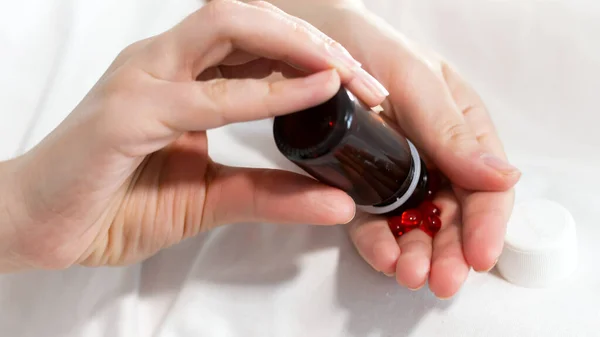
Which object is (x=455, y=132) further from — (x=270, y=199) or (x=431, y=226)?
(x=270, y=199)

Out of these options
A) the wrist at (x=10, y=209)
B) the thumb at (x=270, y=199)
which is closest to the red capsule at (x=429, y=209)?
the thumb at (x=270, y=199)

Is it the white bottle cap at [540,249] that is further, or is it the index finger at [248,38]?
the white bottle cap at [540,249]

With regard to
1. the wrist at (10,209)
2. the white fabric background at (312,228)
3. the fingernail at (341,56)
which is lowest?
the white fabric background at (312,228)

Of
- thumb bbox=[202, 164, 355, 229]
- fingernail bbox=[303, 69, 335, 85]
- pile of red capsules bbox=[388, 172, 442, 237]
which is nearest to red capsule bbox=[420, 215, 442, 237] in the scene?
pile of red capsules bbox=[388, 172, 442, 237]

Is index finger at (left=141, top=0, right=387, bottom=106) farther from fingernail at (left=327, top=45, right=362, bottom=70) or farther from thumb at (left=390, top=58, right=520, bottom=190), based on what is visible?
thumb at (left=390, top=58, right=520, bottom=190)

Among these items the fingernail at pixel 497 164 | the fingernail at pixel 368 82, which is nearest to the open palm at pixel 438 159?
the fingernail at pixel 497 164

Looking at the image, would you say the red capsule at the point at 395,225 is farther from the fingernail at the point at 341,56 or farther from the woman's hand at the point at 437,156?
the fingernail at the point at 341,56

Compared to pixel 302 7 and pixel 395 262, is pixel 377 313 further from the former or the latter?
pixel 302 7

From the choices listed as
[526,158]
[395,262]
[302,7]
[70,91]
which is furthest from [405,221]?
[70,91]

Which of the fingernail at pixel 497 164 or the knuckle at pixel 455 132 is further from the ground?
the knuckle at pixel 455 132
